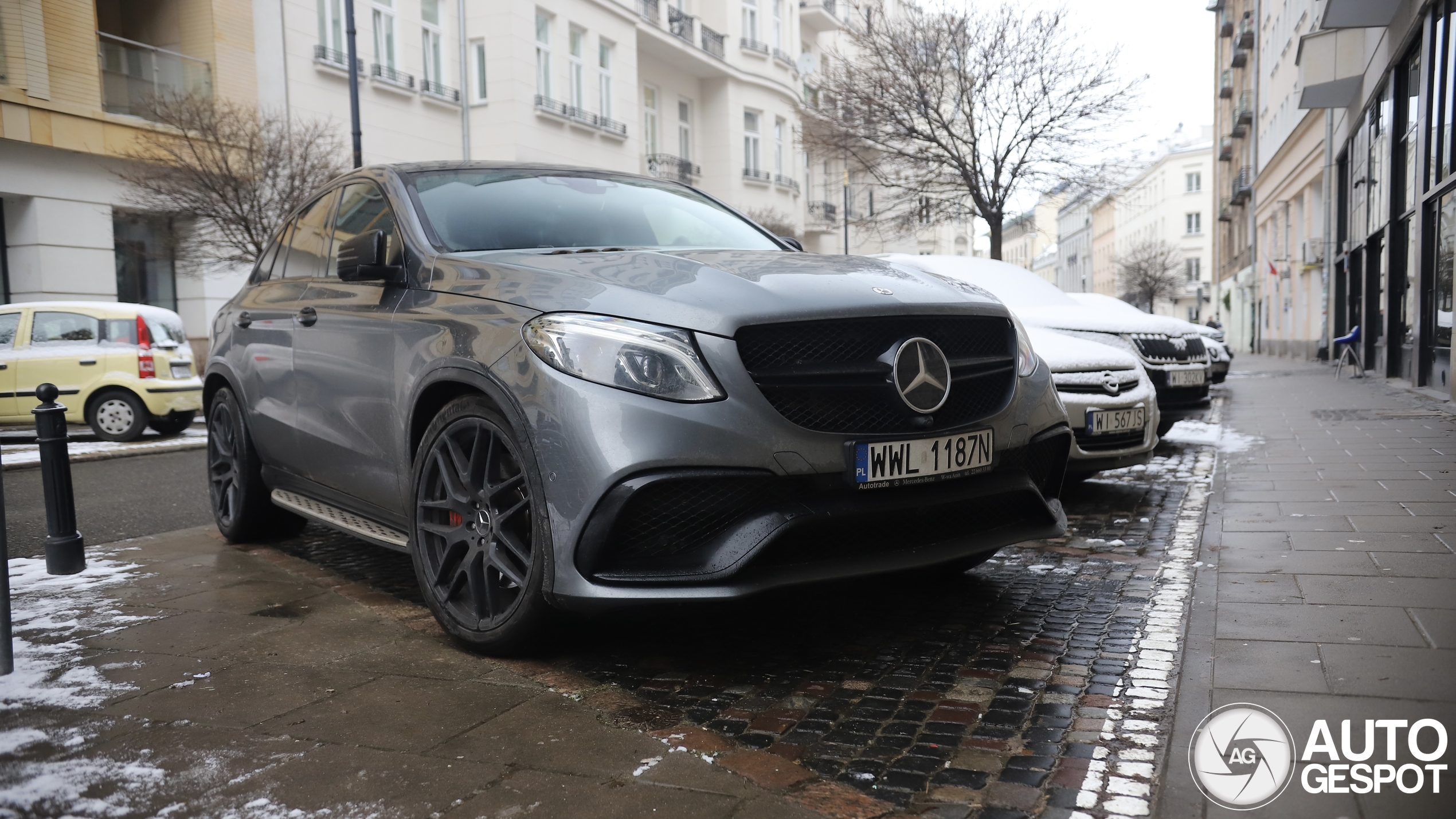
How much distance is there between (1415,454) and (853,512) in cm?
680

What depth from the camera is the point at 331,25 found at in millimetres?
21062

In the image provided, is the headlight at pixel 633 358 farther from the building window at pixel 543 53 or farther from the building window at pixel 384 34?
the building window at pixel 543 53

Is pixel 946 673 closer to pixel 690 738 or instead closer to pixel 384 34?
pixel 690 738

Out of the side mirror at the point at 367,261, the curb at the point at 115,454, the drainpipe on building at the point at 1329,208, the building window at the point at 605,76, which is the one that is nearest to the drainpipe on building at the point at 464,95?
the building window at the point at 605,76

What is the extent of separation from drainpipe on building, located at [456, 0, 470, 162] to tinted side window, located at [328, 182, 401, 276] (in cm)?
1998

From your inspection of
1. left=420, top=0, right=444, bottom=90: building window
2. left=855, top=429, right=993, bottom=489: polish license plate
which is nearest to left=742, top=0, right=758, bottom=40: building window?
left=420, top=0, right=444, bottom=90: building window

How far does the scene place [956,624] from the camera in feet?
13.0

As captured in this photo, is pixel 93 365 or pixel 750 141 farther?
pixel 750 141

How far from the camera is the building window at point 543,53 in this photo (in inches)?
1009

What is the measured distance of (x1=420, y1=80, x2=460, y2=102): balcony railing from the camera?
2320 cm

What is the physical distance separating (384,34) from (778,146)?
17660 mm

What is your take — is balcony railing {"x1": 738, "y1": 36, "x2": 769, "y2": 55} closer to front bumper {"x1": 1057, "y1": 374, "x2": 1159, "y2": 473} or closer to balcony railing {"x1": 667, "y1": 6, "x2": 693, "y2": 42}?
balcony railing {"x1": 667, "y1": 6, "x2": 693, "y2": 42}

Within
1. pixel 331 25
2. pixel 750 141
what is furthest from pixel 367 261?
pixel 750 141

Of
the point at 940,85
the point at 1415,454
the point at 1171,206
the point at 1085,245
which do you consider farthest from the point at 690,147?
the point at 1085,245
